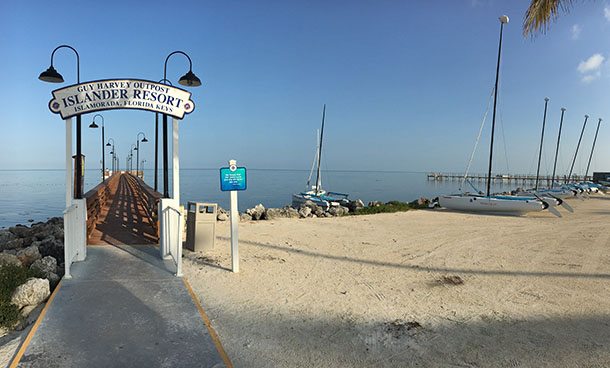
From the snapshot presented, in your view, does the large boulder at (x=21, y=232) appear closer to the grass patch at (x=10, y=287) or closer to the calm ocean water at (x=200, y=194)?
the grass patch at (x=10, y=287)

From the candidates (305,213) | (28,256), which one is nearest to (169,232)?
(28,256)

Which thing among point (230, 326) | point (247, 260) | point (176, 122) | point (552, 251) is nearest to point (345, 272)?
point (247, 260)

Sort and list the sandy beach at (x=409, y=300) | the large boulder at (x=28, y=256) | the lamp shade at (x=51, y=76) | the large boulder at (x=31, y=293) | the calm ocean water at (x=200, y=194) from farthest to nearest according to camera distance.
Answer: the calm ocean water at (x=200, y=194) → the lamp shade at (x=51, y=76) → the large boulder at (x=28, y=256) → the large boulder at (x=31, y=293) → the sandy beach at (x=409, y=300)

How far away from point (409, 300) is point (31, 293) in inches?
209

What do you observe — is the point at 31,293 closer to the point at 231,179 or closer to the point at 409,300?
the point at 231,179

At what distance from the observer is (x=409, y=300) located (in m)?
5.81

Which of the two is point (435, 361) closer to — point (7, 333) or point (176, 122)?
point (7, 333)

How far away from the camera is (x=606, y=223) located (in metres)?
14.4

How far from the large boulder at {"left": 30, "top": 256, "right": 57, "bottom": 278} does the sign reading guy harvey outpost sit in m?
2.53

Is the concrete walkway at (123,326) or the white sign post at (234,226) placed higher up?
the white sign post at (234,226)

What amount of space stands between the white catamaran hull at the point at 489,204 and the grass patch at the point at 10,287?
18.2 meters

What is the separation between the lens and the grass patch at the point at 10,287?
4590 mm

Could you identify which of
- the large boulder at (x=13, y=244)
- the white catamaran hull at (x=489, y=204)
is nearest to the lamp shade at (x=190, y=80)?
the large boulder at (x=13, y=244)

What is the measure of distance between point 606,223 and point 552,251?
23.5 feet
